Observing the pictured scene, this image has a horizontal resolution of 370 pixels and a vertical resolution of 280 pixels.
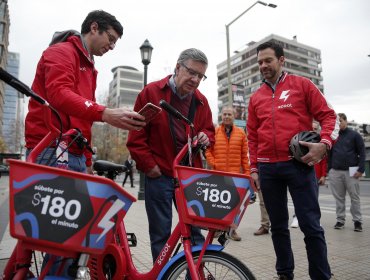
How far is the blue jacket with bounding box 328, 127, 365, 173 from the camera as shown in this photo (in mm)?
6410

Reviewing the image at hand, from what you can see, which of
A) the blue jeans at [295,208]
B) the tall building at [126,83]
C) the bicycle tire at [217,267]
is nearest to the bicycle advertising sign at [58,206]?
the bicycle tire at [217,267]

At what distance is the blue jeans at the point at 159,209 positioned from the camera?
2.72m

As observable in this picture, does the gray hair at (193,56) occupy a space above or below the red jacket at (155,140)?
above

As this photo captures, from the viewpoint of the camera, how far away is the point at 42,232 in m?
1.48

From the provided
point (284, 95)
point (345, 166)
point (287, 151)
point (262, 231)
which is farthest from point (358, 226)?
point (284, 95)

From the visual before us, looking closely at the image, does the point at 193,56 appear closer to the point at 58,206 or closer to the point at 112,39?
the point at 112,39

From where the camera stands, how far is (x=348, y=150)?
646 cm

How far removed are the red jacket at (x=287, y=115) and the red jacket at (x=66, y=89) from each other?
159 centimetres

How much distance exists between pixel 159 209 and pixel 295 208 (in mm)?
1213

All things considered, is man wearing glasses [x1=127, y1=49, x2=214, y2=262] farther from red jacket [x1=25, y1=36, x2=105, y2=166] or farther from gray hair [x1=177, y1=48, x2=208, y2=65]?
red jacket [x1=25, y1=36, x2=105, y2=166]

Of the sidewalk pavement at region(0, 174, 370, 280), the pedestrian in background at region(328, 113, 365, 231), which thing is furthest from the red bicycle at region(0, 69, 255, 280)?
the pedestrian in background at region(328, 113, 365, 231)

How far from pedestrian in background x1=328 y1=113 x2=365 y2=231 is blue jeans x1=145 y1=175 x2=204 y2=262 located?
4.64 meters

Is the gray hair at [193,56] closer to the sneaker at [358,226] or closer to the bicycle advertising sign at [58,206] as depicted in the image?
the bicycle advertising sign at [58,206]

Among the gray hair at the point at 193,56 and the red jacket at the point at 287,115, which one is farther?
the red jacket at the point at 287,115
